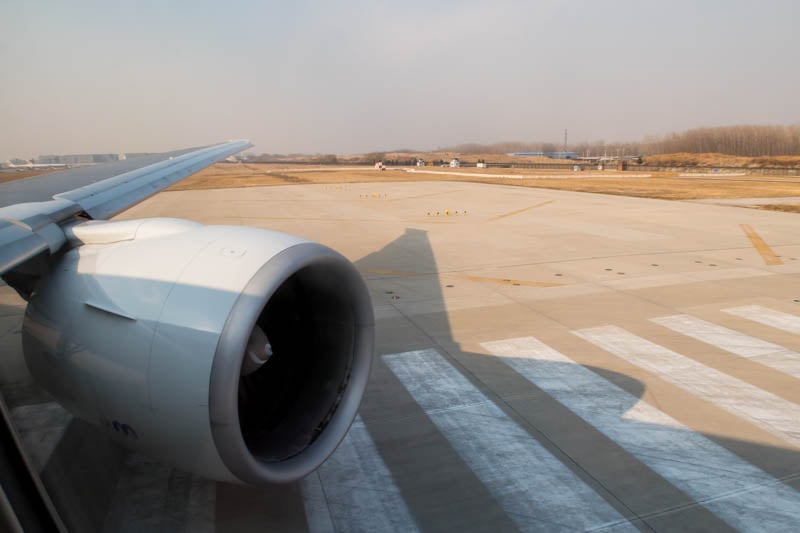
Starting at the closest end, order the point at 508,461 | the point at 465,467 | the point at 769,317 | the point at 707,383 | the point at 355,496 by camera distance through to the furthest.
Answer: the point at 355,496, the point at 465,467, the point at 508,461, the point at 707,383, the point at 769,317

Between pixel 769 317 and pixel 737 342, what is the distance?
1.78 m

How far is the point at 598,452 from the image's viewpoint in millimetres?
5523

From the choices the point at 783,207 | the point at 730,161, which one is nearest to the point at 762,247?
the point at 783,207

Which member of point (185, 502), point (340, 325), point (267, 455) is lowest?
point (185, 502)

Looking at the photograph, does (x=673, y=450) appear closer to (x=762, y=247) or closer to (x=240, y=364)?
(x=240, y=364)

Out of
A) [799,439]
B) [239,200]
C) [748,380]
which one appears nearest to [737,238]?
[748,380]

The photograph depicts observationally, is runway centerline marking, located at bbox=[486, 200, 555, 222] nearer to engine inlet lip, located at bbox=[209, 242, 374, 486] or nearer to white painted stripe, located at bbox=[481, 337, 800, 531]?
white painted stripe, located at bbox=[481, 337, 800, 531]

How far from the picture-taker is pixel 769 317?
31.9ft

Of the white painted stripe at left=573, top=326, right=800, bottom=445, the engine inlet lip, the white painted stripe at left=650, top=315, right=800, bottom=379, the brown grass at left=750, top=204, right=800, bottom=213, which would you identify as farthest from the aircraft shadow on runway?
the brown grass at left=750, top=204, right=800, bottom=213

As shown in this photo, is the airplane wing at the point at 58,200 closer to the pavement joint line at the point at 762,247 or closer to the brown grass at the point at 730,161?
the pavement joint line at the point at 762,247

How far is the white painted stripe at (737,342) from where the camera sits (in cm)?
773

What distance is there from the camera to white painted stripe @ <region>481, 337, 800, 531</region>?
464 centimetres

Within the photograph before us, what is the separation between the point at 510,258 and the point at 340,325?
428 inches

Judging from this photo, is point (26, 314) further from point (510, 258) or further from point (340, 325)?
point (510, 258)
